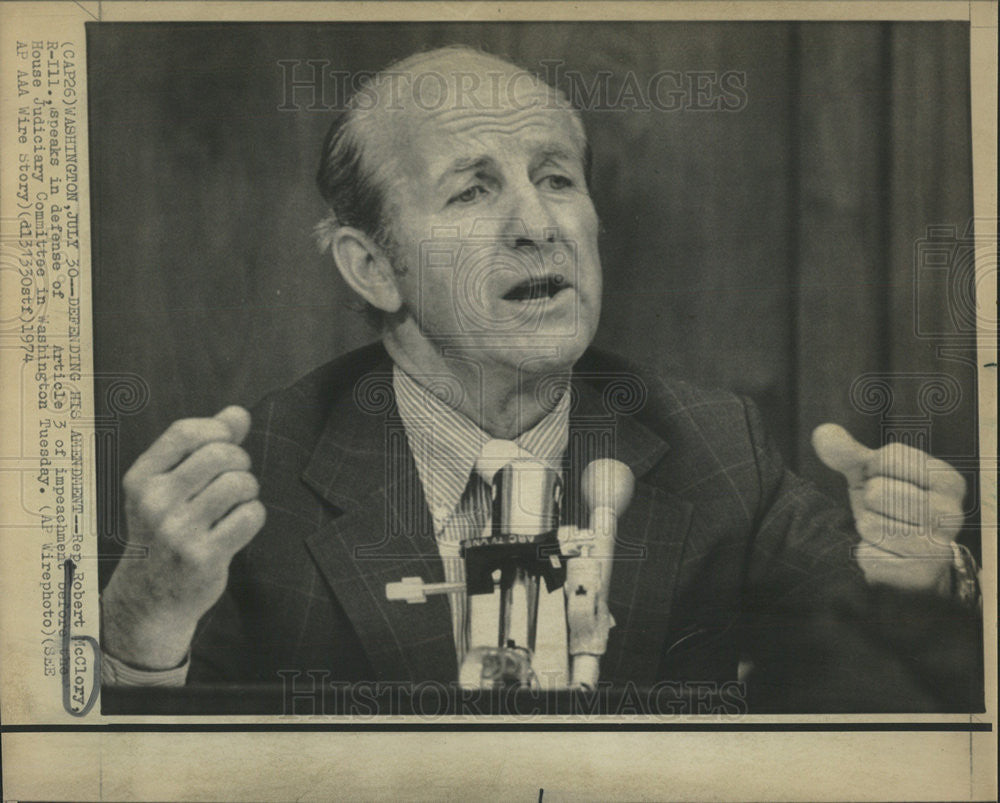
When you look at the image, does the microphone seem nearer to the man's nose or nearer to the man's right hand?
the man's nose

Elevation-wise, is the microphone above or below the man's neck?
below

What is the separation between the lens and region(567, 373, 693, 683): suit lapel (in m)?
3.48

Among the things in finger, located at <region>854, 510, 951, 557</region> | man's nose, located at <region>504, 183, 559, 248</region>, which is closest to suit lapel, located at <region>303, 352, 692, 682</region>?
man's nose, located at <region>504, 183, 559, 248</region>

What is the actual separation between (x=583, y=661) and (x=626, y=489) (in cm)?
58

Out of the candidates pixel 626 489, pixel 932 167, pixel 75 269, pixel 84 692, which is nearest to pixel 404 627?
pixel 626 489

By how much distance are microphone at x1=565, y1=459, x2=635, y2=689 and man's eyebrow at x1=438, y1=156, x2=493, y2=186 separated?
1.04 metres

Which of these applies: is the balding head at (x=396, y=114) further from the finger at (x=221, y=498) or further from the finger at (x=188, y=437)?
the finger at (x=221, y=498)

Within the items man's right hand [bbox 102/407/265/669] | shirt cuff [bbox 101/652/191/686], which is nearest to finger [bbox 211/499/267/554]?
man's right hand [bbox 102/407/265/669]

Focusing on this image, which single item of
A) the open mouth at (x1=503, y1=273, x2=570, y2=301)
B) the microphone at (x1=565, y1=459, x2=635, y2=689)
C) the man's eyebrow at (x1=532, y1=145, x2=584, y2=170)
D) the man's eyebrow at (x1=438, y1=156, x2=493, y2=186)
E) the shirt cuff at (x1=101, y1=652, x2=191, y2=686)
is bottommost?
the shirt cuff at (x1=101, y1=652, x2=191, y2=686)

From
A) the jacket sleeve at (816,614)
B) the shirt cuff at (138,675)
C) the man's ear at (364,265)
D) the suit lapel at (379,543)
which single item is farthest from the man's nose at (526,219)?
the shirt cuff at (138,675)

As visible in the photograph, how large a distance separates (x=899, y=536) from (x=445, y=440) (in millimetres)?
1538

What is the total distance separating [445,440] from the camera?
349 cm

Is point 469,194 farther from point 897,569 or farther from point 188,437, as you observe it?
point 897,569

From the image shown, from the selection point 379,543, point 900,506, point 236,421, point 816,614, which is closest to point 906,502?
point 900,506
